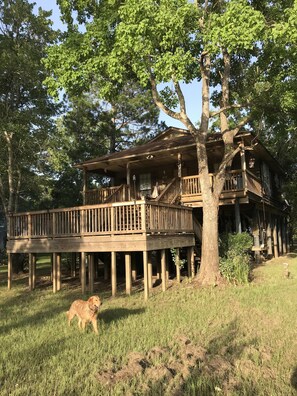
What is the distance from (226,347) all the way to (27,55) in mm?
15378

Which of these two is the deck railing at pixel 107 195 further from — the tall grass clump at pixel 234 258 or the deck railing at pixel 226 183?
the tall grass clump at pixel 234 258

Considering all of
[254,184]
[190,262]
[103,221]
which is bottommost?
[190,262]

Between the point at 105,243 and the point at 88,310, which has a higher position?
the point at 105,243

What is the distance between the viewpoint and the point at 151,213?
36.0 feet

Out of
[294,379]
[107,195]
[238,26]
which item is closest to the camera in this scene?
[294,379]

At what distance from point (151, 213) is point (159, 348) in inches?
224

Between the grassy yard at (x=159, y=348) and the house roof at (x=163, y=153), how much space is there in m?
8.18

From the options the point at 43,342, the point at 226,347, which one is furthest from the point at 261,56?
the point at 43,342

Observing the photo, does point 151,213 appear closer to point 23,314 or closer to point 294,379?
point 23,314

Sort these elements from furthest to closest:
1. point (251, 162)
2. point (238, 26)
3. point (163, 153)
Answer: point (251, 162) < point (163, 153) < point (238, 26)

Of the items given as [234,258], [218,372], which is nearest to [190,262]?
[234,258]

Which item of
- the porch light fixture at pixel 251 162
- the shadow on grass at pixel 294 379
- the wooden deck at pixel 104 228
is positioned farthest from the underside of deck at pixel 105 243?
the porch light fixture at pixel 251 162

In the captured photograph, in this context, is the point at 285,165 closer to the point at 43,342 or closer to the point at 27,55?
the point at 27,55

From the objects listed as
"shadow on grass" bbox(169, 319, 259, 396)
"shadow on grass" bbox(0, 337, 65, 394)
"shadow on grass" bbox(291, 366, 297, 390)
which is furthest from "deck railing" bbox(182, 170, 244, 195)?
"shadow on grass" bbox(291, 366, 297, 390)
